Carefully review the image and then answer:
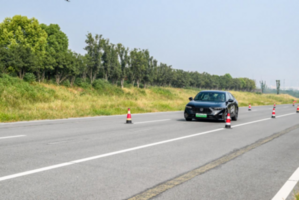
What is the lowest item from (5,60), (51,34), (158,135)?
(158,135)

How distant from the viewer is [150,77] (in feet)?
243

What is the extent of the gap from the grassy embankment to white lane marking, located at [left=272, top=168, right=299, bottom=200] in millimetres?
12323

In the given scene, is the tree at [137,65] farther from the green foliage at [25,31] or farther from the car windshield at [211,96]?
the car windshield at [211,96]

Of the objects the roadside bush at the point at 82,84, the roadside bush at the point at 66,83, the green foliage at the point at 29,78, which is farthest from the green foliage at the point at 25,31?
the green foliage at the point at 29,78

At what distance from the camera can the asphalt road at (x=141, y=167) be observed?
15.3 ft

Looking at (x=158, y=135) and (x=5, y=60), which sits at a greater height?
(x=5, y=60)

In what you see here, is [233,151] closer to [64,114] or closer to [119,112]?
[64,114]

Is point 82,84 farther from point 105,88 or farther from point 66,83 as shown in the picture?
point 105,88

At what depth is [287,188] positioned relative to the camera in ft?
16.6

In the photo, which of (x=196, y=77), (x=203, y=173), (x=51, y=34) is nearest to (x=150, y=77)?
(x=51, y=34)

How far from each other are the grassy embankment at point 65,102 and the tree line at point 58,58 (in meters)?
3.35

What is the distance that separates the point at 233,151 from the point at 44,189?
197 inches

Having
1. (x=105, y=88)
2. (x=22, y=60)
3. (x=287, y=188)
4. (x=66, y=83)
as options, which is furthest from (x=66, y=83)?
(x=287, y=188)

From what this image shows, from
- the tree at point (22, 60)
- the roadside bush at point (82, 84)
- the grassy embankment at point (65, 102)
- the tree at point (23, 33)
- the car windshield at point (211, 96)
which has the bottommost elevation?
the grassy embankment at point (65, 102)
